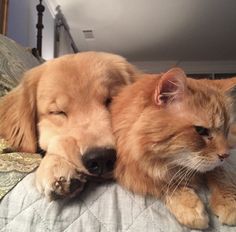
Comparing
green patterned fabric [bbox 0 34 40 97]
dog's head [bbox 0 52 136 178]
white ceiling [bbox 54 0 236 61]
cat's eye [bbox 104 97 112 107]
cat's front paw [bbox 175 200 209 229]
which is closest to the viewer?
cat's front paw [bbox 175 200 209 229]

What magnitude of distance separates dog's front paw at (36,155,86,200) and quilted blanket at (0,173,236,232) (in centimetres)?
2

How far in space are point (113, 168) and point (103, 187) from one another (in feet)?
0.18

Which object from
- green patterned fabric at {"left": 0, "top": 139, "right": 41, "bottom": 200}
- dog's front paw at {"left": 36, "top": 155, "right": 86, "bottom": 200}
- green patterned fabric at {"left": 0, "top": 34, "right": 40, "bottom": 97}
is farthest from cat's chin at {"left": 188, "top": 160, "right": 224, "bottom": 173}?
green patterned fabric at {"left": 0, "top": 34, "right": 40, "bottom": 97}

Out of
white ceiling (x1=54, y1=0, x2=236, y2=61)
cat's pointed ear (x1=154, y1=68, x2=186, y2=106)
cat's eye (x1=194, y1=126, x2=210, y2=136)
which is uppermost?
cat's pointed ear (x1=154, y1=68, x2=186, y2=106)

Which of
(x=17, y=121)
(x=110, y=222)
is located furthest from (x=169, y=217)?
(x=17, y=121)

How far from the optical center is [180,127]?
760 mm

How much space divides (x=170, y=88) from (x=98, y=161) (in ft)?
0.78

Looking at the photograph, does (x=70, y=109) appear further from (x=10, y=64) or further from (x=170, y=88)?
(x=10, y=64)

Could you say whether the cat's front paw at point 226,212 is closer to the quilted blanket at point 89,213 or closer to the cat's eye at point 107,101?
the quilted blanket at point 89,213

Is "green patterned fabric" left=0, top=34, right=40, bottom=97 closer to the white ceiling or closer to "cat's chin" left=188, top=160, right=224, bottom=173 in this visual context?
"cat's chin" left=188, top=160, right=224, bottom=173

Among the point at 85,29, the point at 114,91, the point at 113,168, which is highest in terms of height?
the point at 114,91

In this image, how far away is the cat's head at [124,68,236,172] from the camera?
759mm

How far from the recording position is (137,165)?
771 mm

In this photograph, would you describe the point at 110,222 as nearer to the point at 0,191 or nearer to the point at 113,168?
the point at 113,168
